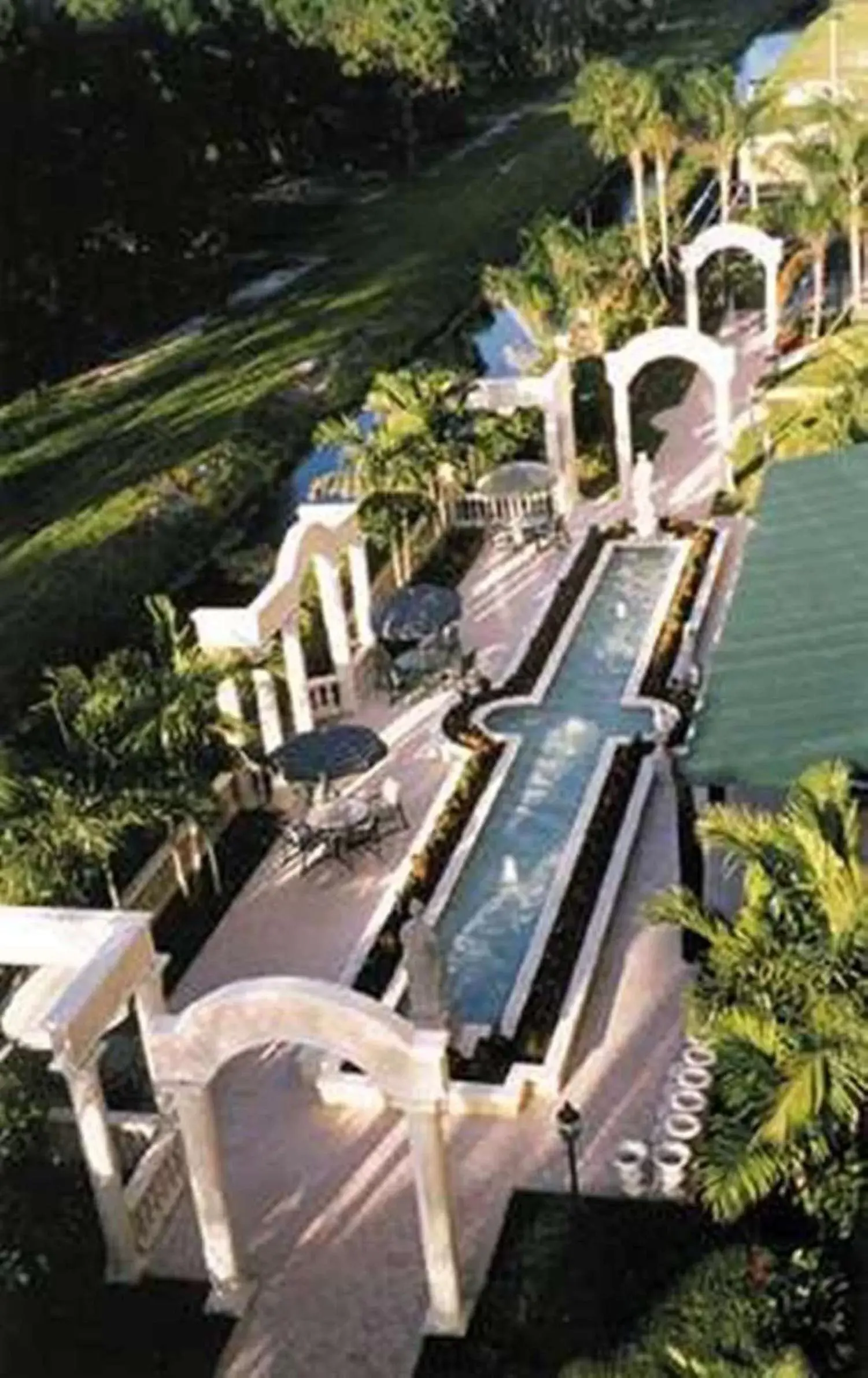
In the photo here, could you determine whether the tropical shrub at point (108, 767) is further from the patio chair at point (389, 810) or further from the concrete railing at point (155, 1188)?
the concrete railing at point (155, 1188)

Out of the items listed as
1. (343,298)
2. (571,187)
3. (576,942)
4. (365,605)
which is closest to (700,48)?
(571,187)

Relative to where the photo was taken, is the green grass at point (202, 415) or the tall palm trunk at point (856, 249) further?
the tall palm trunk at point (856, 249)

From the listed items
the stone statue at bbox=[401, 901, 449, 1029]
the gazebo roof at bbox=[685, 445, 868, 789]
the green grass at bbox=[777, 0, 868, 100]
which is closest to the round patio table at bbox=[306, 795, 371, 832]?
the gazebo roof at bbox=[685, 445, 868, 789]

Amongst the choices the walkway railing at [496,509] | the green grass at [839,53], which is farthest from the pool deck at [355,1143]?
the green grass at [839,53]

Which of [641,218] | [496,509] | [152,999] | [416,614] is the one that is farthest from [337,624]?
[641,218]

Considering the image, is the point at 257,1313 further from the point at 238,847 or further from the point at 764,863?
the point at 238,847

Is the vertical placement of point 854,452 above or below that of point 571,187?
above
